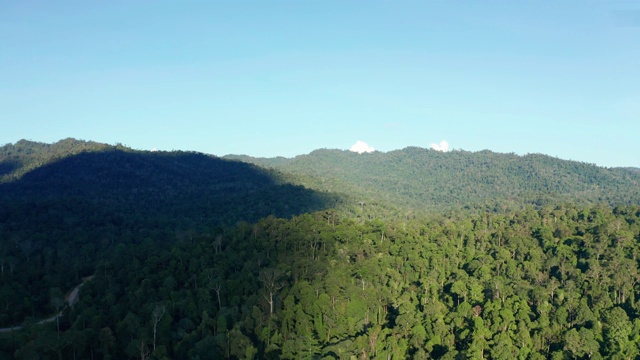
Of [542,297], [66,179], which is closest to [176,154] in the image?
[66,179]

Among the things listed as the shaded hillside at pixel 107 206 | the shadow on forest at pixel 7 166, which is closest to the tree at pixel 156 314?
the shaded hillside at pixel 107 206

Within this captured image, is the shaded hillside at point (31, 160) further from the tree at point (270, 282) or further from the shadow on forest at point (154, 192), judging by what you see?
the tree at point (270, 282)

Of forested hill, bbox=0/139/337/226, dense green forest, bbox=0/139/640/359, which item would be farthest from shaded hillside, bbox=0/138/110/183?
dense green forest, bbox=0/139/640/359

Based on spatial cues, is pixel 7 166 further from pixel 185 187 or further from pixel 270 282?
pixel 270 282

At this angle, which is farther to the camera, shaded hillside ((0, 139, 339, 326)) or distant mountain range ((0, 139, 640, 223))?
distant mountain range ((0, 139, 640, 223))

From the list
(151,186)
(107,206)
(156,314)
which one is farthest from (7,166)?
(156,314)

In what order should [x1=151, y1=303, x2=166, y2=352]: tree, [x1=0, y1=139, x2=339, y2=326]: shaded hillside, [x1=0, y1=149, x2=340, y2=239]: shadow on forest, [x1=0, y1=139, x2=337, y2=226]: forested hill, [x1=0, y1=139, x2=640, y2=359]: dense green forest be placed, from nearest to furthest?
[x1=0, y1=139, x2=640, y2=359]: dense green forest → [x1=151, y1=303, x2=166, y2=352]: tree → [x1=0, y1=139, x2=339, y2=326]: shaded hillside → [x1=0, y1=149, x2=340, y2=239]: shadow on forest → [x1=0, y1=139, x2=337, y2=226]: forested hill

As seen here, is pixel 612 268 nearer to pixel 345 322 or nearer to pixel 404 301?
pixel 404 301

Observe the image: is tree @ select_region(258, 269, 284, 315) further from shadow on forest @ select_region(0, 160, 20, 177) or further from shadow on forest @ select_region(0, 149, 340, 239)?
shadow on forest @ select_region(0, 160, 20, 177)
